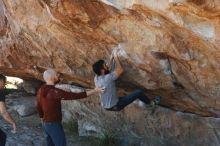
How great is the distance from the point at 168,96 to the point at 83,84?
2.11m

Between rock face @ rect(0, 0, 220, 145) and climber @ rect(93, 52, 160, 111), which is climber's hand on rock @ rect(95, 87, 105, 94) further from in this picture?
rock face @ rect(0, 0, 220, 145)

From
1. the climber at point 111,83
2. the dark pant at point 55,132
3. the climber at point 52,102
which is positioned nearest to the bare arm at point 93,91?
the climber at point 52,102

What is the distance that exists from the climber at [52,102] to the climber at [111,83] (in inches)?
19.3

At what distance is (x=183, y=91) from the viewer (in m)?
7.18

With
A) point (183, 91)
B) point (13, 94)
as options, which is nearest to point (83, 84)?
point (183, 91)

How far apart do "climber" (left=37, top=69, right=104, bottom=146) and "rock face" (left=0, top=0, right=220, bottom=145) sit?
855 millimetres

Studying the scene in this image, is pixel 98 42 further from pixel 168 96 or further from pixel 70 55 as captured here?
pixel 168 96

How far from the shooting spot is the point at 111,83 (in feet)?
23.8

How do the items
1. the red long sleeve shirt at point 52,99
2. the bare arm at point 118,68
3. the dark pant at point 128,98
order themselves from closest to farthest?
1. the red long sleeve shirt at point 52,99
2. the bare arm at point 118,68
3. the dark pant at point 128,98

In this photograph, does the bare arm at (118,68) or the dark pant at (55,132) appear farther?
the bare arm at (118,68)

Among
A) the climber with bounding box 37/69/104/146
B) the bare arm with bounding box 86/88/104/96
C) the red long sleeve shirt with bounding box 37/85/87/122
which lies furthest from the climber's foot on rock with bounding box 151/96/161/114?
the red long sleeve shirt with bounding box 37/85/87/122

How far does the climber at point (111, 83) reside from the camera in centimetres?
712

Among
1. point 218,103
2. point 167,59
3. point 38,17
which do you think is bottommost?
point 218,103

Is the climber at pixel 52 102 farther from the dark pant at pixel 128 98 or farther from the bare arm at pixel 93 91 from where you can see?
the dark pant at pixel 128 98
